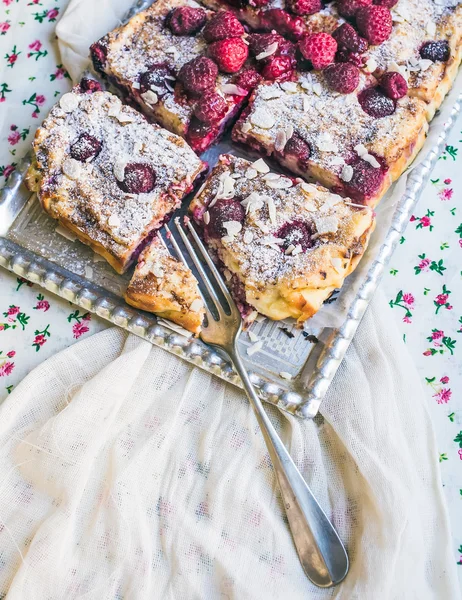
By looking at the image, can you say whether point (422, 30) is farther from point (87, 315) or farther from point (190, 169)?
point (87, 315)

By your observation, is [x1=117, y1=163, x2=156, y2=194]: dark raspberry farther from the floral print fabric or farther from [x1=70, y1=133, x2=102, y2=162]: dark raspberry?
the floral print fabric

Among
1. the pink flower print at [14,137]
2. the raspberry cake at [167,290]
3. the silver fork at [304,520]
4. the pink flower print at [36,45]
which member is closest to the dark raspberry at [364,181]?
the raspberry cake at [167,290]

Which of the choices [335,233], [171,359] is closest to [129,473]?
[171,359]

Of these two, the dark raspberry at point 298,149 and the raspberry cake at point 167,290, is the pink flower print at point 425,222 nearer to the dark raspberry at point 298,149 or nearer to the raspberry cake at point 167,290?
the dark raspberry at point 298,149

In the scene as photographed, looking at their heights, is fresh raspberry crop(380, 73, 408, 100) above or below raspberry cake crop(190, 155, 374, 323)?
above

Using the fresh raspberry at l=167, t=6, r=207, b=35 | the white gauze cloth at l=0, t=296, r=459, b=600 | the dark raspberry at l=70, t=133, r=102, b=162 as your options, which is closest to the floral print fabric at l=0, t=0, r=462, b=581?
the white gauze cloth at l=0, t=296, r=459, b=600

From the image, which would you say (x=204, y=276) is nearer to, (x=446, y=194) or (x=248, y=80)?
(x=248, y=80)
